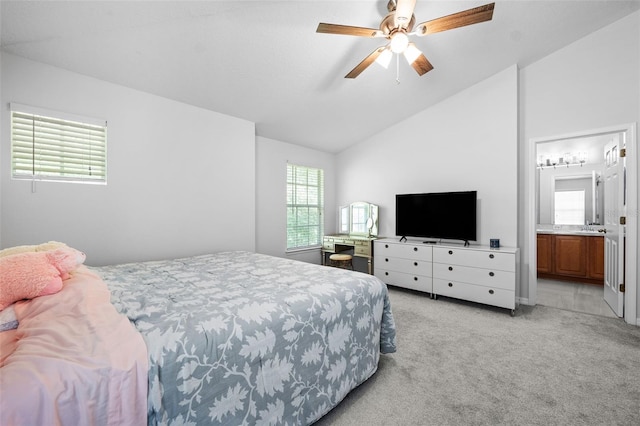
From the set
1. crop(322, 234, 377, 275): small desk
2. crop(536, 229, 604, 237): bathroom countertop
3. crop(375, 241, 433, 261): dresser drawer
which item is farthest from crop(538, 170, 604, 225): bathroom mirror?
crop(322, 234, 377, 275): small desk

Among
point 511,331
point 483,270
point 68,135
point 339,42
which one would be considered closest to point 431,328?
point 511,331

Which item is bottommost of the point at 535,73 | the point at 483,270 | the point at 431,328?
the point at 431,328

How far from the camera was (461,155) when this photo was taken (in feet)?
12.5

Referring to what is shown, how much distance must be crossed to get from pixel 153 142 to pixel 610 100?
495 centimetres

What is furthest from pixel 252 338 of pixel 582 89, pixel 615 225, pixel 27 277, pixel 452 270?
pixel 582 89

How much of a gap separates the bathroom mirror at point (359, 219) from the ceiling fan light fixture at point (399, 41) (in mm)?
2832

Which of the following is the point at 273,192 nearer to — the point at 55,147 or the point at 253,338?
the point at 55,147

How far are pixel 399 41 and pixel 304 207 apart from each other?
3.15 metres

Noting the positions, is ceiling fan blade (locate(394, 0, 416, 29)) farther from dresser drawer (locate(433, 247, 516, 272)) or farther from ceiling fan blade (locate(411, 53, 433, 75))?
dresser drawer (locate(433, 247, 516, 272))

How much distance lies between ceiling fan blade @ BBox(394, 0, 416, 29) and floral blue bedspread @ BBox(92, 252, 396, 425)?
185cm

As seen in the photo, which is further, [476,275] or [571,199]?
[571,199]

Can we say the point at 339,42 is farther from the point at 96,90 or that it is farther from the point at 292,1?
the point at 96,90

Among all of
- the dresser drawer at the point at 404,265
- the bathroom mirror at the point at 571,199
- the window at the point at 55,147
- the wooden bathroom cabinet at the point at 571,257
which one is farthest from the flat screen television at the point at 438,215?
the window at the point at 55,147

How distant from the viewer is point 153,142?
287 cm
